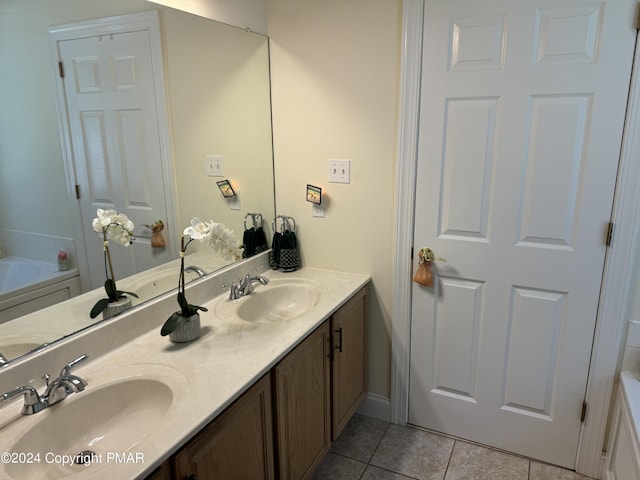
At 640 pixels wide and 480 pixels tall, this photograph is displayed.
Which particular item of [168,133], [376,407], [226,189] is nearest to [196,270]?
[226,189]

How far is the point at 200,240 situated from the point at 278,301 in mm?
672

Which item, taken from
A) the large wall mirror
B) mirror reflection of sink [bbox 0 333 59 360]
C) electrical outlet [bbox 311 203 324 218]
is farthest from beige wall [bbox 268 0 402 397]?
mirror reflection of sink [bbox 0 333 59 360]

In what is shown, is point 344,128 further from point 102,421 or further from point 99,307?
point 102,421

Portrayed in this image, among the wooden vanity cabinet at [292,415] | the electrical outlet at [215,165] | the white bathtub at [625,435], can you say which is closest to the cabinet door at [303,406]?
the wooden vanity cabinet at [292,415]

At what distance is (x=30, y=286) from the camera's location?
1384 mm

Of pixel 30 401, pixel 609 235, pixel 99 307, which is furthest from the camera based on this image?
pixel 609 235

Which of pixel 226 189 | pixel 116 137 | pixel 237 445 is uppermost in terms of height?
pixel 116 137

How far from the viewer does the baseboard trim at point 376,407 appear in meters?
2.47

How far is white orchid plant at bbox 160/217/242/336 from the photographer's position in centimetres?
157

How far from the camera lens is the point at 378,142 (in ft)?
7.09

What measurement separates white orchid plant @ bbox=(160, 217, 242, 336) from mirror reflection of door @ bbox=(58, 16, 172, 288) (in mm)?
200

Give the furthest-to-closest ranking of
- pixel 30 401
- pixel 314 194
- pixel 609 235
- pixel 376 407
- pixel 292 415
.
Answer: pixel 376 407 < pixel 314 194 < pixel 609 235 < pixel 292 415 < pixel 30 401

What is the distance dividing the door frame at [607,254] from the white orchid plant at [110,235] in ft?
4.06

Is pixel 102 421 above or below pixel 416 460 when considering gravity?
above
